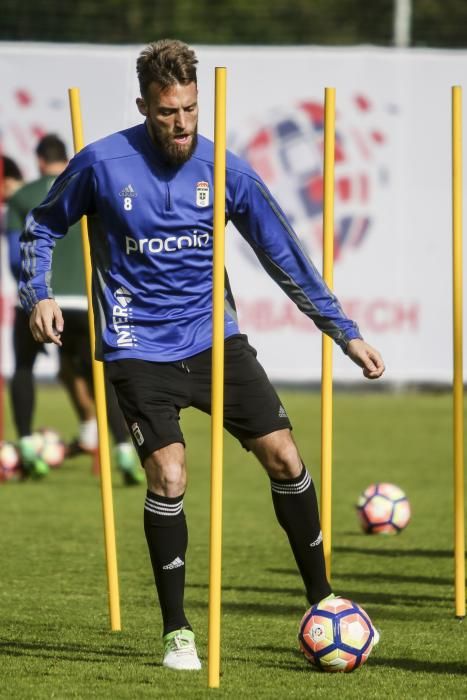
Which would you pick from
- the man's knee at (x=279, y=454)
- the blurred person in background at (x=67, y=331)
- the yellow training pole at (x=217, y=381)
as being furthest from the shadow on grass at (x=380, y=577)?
the blurred person in background at (x=67, y=331)

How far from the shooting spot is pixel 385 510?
28.4ft

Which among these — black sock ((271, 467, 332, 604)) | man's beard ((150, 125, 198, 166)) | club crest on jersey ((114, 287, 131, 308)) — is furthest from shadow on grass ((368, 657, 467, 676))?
man's beard ((150, 125, 198, 166))

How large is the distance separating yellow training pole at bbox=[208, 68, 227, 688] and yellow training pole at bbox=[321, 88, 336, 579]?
2.73ft

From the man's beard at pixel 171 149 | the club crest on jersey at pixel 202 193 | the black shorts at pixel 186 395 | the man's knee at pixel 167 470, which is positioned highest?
the man's beard at pixel 171 149

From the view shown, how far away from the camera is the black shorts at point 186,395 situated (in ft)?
16.5

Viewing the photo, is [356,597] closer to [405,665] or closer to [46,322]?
[405,665]

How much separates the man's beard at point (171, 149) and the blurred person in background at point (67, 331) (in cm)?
522

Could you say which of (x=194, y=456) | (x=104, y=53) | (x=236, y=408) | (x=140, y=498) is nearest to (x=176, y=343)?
(x=236, y=408)

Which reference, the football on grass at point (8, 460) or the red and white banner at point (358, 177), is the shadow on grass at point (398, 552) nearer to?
the football on grass at point (8, 460)

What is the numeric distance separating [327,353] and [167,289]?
2.73 feet

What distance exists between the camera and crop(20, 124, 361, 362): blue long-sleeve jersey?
5047 mm

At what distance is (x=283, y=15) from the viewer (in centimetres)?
2273

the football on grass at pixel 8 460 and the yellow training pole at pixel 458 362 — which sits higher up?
the yellow training pole at pixel 458 362

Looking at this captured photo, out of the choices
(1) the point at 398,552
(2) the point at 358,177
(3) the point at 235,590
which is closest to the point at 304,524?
(3) the point at 235,590
